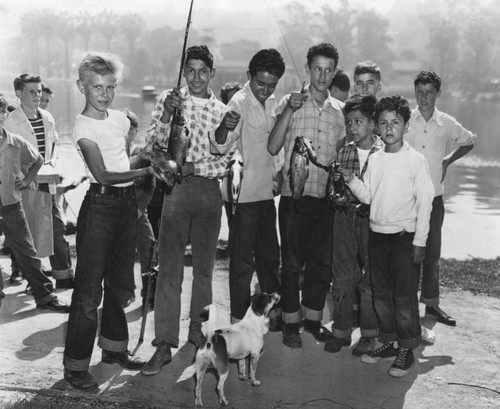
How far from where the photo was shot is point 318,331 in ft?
17.3

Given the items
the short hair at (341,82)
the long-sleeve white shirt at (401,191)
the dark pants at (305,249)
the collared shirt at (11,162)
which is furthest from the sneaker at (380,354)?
the collared shirt at (11,162)

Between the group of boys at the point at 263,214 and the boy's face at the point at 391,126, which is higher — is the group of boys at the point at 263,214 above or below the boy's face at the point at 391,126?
below

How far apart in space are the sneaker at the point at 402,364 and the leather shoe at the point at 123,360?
5.48 feet

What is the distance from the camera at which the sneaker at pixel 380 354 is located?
484 cm

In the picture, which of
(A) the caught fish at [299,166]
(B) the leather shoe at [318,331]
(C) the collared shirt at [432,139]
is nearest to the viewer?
(A) the caught fish at [299,166]

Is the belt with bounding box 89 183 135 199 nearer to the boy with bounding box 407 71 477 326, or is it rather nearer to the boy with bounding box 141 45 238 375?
the boy with bounding box 141 45 238 375

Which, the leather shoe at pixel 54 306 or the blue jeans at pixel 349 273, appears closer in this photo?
the blue jeans at pixel 349 273

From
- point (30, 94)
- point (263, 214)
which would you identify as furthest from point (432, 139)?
point (30, 94)

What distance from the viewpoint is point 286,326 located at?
5133 millimetres

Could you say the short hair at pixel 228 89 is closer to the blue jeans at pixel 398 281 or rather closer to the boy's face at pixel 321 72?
the boy's face at pixel 321 72

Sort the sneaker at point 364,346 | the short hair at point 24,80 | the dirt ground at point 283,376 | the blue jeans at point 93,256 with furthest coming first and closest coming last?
the short hair at point 24,80, the sneaker at point 364,346, the blue jeans at point 93,256, the dirt ground at point 283,376

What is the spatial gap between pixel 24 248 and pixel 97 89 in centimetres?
215

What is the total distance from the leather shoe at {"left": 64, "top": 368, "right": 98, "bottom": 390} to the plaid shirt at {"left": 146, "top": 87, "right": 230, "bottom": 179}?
1.47m

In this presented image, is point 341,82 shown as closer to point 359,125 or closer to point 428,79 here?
point 428,79
